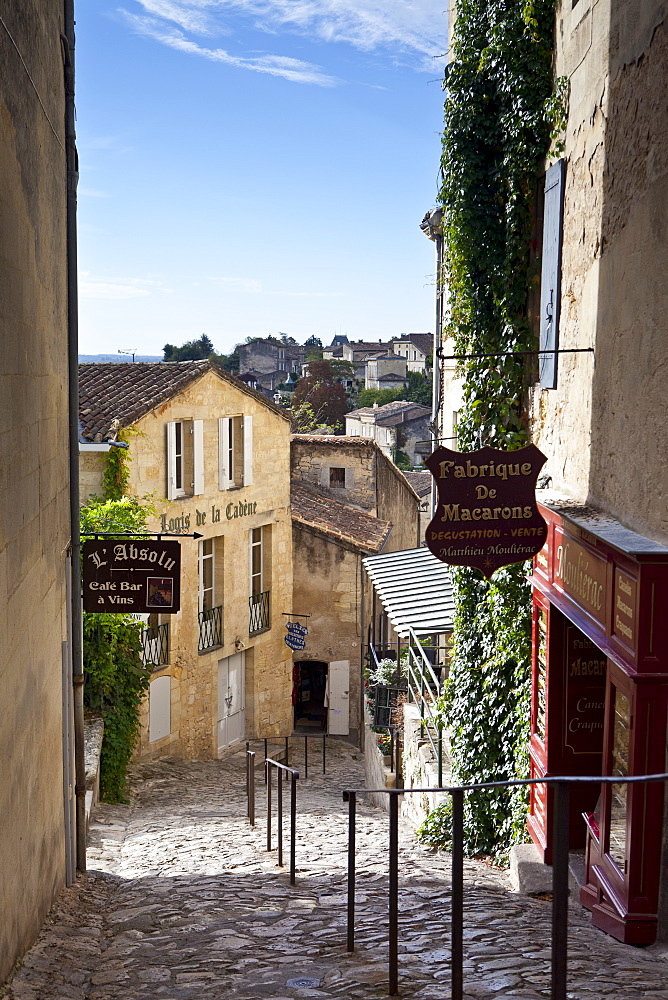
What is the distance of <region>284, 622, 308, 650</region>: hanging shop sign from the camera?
21.0 metres

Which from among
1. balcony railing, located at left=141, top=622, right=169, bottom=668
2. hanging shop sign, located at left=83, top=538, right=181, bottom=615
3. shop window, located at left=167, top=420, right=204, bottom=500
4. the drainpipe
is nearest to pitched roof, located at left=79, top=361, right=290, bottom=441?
shop window, located at left=167, top=420, right=204, bottom=500

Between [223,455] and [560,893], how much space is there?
16302 millimetres

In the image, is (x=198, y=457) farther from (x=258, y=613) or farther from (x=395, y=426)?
(x=395, y=426)

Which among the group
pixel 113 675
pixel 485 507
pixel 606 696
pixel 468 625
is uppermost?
pixel 485 507

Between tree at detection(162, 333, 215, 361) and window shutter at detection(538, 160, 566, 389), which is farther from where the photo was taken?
tree at detection(162, 333, 215, 361)

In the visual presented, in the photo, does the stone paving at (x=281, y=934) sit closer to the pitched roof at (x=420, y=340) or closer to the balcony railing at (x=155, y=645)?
the balcony railing at (x=155, y=645)

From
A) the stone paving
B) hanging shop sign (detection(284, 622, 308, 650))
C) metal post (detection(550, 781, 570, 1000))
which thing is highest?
metal post (detection(550, 781, 570, 1000))

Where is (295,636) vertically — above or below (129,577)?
below

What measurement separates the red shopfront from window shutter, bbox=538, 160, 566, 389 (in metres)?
1.32

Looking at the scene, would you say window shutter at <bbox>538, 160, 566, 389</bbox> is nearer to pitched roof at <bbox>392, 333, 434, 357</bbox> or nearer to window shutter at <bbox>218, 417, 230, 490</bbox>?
window shutter at <bbox>218, 417, 230, 490</bbox>

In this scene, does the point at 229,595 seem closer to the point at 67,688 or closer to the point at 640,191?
the point at 67,688

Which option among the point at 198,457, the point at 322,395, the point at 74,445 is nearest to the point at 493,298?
the point at 74,445

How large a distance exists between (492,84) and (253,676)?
1404 centimetres

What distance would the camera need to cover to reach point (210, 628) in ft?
63.1
